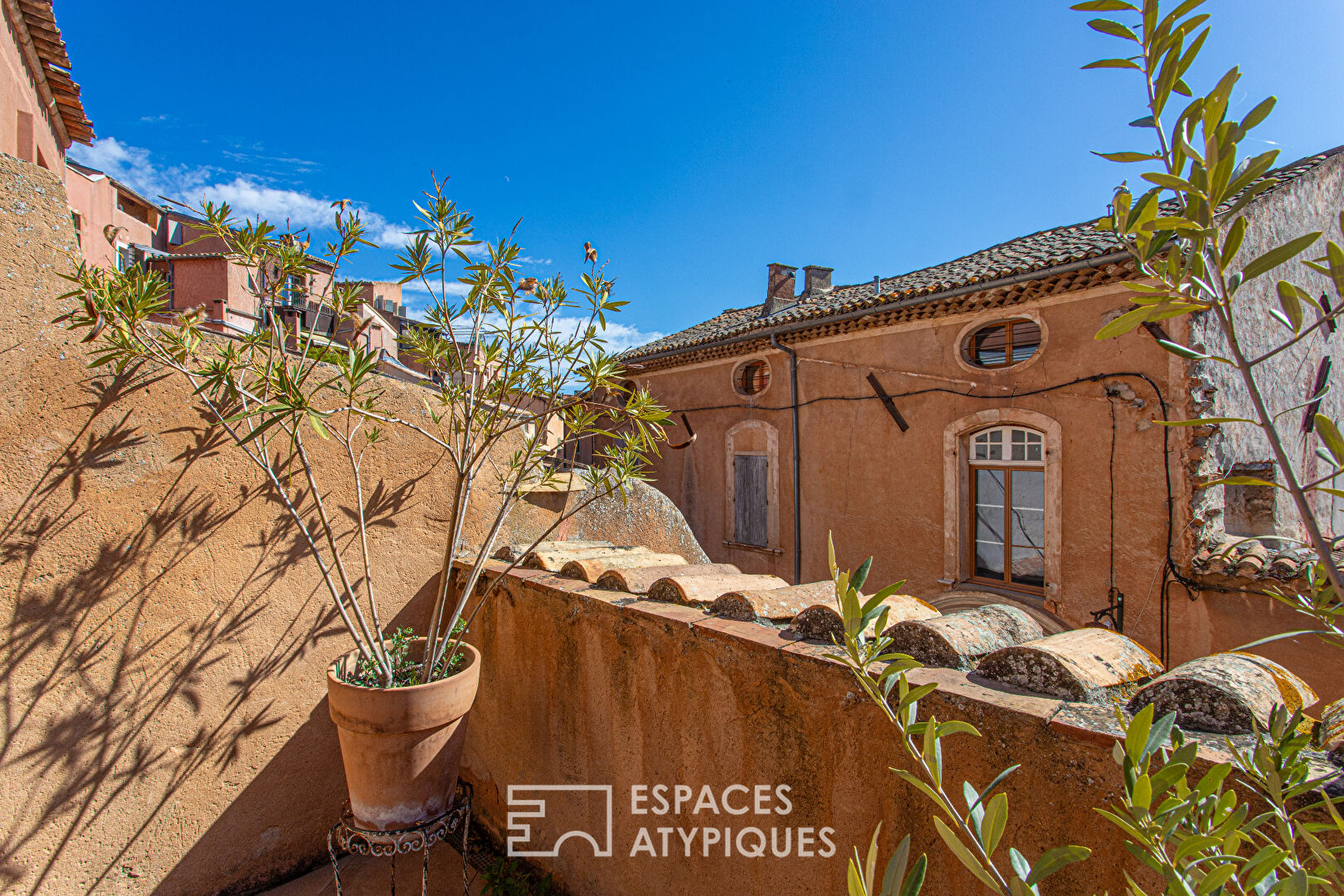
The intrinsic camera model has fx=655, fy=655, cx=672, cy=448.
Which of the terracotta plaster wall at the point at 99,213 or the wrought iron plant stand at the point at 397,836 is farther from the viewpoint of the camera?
the terracotta plaster wall at the point at 99,213

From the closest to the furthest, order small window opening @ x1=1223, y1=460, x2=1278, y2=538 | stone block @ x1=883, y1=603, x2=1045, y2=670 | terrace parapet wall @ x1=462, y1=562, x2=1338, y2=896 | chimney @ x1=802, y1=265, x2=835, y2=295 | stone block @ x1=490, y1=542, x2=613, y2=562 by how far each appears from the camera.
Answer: terrace parapet wall @ x1=462, y1=562, x2=1338, y2=896 → stone block @ x1=883, y1=603, x2=1045, y2=670 → stone block @ x1=490, y1=542, x2=613, y2=562 → small window opening @ x1=1223, y1=460, x2=1278, y2=538 → chimney @ x1=802, y1=265, x2=835, y2=295

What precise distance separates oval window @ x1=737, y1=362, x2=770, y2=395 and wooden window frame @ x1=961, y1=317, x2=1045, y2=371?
2.88 metres

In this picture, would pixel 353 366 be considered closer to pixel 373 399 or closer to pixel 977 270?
pixel 373 399

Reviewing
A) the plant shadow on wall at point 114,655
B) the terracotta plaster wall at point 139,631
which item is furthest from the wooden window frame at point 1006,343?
the plant shadow on wall at point 114,655

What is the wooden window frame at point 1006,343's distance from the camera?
6.50 metres

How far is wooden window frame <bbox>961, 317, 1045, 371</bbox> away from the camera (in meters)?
6.50

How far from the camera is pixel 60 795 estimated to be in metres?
2.39

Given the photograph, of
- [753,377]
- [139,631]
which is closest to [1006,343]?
[753,377]

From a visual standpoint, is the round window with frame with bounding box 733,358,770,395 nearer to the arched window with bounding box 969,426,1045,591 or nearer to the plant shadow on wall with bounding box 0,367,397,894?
the arched window with bounding box 969,426,1045,591

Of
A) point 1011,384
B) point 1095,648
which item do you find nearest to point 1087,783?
point 1095,648

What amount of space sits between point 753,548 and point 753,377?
8.17 feet

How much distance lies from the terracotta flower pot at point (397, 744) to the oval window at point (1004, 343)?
632cm

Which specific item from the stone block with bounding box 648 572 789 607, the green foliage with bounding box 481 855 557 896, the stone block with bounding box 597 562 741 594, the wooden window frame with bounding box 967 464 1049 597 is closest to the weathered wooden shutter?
the wooden window frame with bounding box 967 464 1049 597

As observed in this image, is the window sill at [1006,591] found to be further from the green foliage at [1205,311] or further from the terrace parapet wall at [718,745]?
the green foliage at [1205,311]
